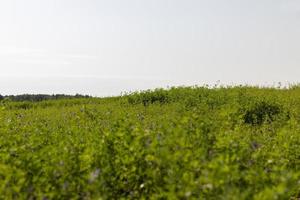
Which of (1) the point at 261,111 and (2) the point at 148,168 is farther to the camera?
(1) the point at 261,111

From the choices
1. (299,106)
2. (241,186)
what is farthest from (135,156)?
(299,106)

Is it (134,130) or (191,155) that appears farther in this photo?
(134,130)

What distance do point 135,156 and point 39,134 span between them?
2.39 m

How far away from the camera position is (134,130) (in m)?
5.15

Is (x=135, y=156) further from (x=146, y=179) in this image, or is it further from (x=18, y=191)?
(x=18, y=191)

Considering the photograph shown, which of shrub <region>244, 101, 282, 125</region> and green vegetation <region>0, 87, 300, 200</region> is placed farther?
shrub <region>244, 101, 282, 125</region>

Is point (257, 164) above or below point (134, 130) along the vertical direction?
below

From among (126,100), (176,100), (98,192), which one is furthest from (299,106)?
(98,192)

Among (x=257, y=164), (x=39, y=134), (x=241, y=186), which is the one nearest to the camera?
(x=241, y=186)

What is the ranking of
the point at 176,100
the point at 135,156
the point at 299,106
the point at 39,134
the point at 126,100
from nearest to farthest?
the point at 135,156
the point at 39,134
the point at 299,106
the point at 176,100
the point at 126,100

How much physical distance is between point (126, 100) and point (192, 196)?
46.4ft

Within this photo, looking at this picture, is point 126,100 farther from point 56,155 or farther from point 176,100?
point 56,155

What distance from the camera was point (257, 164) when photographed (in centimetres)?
536

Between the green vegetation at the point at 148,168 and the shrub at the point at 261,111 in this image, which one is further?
the shrub at the point at 261,111
